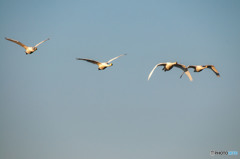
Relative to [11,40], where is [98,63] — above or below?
below

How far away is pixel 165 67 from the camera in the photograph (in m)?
66.7

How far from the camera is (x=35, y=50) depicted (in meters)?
70.9

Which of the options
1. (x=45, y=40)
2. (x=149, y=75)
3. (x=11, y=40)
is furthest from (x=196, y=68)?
(x=11, y=40)

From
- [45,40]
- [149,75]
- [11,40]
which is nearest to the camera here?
[149,75]

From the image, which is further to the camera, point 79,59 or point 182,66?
point 182,66

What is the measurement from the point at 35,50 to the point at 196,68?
29143 millimetres

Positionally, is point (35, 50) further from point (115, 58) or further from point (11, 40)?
point (115, 58)

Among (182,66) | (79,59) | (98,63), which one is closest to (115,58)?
(98,63)

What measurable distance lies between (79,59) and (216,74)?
25.0 m

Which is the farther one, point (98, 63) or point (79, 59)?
point (98, 63)

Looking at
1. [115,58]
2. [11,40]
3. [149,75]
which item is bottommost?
[149,75]

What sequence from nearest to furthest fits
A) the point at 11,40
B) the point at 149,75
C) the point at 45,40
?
1. the point at 149,75
2. the point at 45,40
3. the point at 11,40

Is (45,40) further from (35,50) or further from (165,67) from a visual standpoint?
(165,67)

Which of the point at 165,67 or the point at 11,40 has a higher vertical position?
the point at 11,40
